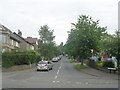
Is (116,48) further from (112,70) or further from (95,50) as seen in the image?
(95,50)

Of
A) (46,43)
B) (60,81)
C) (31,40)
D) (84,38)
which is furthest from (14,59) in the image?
(31,40)

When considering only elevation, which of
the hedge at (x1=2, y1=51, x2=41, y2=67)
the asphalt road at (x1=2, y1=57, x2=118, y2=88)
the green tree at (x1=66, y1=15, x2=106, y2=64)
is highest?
the green tree at (x1=66, y1=15, x2=106, y2=64)

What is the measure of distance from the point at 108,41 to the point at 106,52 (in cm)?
158

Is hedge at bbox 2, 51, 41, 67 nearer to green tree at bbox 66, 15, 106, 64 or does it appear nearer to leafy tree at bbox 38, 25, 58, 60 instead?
green tree at bbox 66, 15, 106, 64

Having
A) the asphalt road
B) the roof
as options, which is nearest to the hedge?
the asphalt road

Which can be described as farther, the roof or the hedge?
the roof

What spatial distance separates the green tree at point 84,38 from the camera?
5128 centimetres

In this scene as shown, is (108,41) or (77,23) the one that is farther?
(77,23)

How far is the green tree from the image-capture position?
168 feet

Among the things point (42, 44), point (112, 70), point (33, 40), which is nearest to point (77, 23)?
point (112, 70)

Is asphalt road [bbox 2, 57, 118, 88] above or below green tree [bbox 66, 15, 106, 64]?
below

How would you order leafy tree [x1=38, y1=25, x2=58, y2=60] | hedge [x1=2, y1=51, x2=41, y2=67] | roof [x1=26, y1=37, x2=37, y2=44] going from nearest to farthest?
hedge [x1=2, y1=51, x2=41, y2=67] → leafy tree [x1=38, y1=25, x2=58, y2=60] → roof [x1=26, y1=37, x2=37, y2=44]

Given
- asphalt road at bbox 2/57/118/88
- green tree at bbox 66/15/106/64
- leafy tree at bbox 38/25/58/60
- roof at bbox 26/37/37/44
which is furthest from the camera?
roof at bbox 26/37/37/44

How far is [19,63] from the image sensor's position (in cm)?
4912
